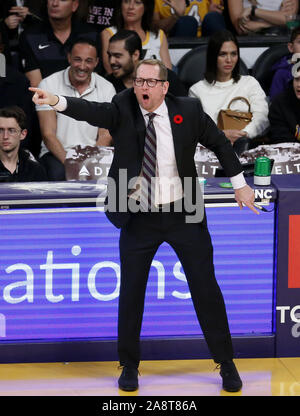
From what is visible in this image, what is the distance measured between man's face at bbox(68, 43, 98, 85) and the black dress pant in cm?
248

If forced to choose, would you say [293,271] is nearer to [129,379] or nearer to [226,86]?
[129,379]

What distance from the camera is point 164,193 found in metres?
4.26

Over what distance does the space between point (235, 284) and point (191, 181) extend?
0.79m

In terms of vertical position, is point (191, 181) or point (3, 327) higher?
point (191, 181)

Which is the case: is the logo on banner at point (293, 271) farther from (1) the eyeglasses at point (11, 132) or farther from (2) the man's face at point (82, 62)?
(2) the man's face at point (82, 62)

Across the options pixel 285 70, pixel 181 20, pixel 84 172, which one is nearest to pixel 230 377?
pixel 84 172

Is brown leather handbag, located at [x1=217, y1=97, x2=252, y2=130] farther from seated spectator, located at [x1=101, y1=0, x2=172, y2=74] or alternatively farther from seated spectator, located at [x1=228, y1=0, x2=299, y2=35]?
seated spectator, located at [x1=228, y1=0, x2=299, y2=35]

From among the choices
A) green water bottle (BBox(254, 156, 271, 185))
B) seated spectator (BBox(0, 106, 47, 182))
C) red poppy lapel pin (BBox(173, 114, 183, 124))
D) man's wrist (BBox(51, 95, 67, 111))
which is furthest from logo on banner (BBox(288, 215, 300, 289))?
seated spectator (BBox(0, 106, 47, 182))

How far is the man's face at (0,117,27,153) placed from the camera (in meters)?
5.86

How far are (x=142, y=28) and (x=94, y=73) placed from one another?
811 millimetres

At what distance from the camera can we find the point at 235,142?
6520 mm

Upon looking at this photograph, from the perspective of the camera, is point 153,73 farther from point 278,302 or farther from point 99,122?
point 278,302

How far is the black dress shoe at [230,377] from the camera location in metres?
4.41

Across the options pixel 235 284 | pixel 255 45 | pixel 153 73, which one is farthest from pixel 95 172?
→ pixel 255 45
